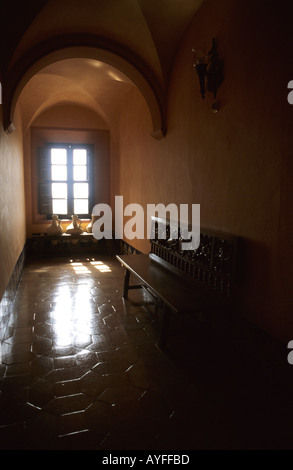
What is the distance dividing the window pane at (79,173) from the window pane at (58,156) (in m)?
0.37

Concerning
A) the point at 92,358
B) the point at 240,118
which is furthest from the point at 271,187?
the point at 92,358

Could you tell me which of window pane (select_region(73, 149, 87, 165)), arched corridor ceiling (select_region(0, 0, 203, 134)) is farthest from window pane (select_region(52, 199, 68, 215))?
arched corridor ceiling (select_region(0, 0, 203, 134))

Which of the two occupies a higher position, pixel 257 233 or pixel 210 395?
pixel 257 233

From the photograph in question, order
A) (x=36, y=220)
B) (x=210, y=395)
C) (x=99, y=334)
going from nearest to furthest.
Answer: (x=210, y=395)
(x=99, y=334)
(x=36, y=220)

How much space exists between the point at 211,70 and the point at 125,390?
128 inches

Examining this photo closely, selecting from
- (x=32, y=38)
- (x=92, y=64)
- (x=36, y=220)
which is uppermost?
(x=92, y=64)

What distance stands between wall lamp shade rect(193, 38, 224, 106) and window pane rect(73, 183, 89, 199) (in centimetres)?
680

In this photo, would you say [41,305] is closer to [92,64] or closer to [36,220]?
[92,64]

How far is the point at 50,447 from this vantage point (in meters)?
2.08

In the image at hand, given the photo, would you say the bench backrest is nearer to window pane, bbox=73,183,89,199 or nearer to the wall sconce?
the wall sconce

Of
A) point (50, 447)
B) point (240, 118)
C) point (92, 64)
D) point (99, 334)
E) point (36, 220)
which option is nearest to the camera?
point (50, 447)

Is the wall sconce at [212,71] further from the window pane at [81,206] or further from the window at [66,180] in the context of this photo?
the window pane at [81,206]

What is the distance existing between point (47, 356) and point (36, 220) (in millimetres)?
6734

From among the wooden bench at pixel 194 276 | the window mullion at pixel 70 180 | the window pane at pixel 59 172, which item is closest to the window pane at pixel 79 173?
the window mullion at pixel 70 180
